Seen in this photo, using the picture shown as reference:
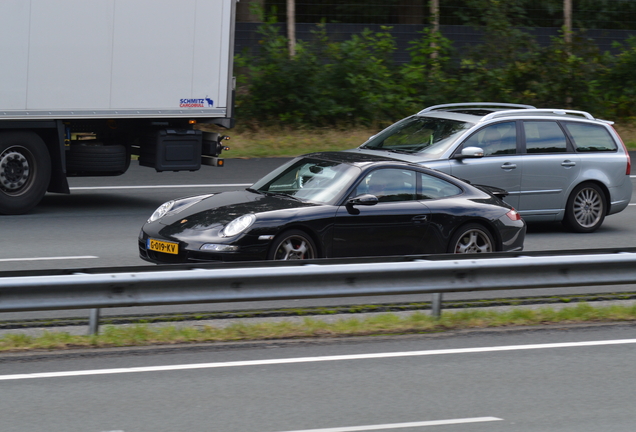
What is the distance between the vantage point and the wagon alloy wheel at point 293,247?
9266mm

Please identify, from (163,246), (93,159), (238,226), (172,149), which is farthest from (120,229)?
(238,226)

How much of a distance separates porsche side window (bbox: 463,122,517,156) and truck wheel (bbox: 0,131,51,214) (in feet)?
18.7

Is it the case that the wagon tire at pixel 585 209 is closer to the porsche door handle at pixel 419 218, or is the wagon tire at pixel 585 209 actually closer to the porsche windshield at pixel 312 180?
the porsche door handle at pixel 419 218

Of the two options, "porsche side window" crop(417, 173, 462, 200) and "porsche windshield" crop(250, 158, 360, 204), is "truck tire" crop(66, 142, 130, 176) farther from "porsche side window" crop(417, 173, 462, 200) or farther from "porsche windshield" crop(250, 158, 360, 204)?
"porsche side window" crop(417, 173, 462, 200)

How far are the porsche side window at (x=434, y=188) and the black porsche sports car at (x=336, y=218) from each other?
13 mm

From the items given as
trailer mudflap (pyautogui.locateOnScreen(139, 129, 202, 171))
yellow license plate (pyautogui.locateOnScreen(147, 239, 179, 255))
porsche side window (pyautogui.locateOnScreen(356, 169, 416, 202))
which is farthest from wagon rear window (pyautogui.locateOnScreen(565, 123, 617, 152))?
yellow license plate (pyautogui.locateOnScreen(147, 239, 179, 255))

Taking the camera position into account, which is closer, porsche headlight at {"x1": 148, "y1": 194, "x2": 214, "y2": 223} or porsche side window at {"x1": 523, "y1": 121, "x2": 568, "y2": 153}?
porsche headlight at {"x1": 148, "y1": 194, "x2": 214, "y2": 223}

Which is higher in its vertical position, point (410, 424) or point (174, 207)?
point (174, 207)

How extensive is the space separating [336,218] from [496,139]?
4.07m

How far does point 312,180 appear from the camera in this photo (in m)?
10.1

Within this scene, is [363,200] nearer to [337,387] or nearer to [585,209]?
[337,387]

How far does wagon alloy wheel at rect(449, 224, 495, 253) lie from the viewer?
10289mm

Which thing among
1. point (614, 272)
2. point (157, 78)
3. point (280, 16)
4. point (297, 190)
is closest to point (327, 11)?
point (280, 16)

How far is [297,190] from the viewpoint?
10094mm
